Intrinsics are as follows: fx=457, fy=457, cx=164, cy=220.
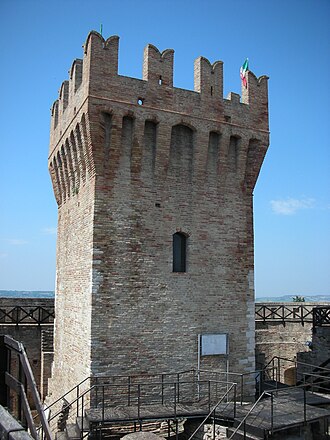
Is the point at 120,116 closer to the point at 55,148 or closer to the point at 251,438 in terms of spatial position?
the point at 55,148

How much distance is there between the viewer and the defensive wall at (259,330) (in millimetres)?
20234

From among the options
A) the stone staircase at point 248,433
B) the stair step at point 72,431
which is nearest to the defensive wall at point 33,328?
the stair step at point 72,431

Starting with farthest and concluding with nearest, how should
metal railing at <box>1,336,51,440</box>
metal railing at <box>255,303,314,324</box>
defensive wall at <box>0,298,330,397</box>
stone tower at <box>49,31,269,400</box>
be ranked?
metal railing at <box>255,303,314,324</box>, defensive wall at <box>0,298,330,397</box>, stone tower at <box>49,31,269,400</box>, metal railing at <box>1,336,51,440</box>

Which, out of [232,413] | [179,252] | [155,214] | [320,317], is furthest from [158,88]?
[320,317]

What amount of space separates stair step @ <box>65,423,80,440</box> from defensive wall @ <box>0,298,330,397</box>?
7.41 metres

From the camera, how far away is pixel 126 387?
13477mm

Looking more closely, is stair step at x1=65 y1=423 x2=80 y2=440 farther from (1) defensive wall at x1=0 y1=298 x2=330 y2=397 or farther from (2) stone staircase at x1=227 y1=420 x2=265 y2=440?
(1) defensive wall at x1=0 y1=298 x2=330 y2=397

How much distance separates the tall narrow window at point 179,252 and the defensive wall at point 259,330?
8455mm

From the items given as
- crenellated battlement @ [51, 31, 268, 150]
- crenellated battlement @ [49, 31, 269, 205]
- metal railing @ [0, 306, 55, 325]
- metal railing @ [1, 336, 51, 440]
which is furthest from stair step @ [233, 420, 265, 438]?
metal railing @ [0, 306, 55, 325]

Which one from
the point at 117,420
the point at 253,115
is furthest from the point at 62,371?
the point at 253,115

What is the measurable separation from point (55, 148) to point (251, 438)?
12645 millimetres

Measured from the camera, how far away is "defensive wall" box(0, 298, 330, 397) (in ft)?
66.4

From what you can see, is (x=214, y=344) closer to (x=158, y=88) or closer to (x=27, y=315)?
(x=158, y=88)

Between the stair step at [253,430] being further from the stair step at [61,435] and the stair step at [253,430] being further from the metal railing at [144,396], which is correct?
the stair step at [61,435]
